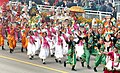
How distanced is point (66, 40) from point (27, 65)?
2379 mm

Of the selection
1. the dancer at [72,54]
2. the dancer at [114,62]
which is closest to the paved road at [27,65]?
the dancer at [72,54]

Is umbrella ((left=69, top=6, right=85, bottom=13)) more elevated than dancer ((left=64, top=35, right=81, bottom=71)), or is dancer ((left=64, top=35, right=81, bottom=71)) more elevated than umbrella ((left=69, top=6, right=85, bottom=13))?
umbrella ((left=69, top=6, right=85, bottom=13))

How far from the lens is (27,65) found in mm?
20672

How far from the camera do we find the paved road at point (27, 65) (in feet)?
64.5

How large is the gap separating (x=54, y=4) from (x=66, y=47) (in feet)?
27.3

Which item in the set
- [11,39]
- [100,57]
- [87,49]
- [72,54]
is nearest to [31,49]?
[11,39]

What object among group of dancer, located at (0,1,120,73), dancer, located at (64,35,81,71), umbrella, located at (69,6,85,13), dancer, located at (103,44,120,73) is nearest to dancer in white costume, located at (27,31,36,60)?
group of dancer, located at (0,1,120,73)

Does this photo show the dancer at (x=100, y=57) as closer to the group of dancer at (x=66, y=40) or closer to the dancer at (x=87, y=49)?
the group of dancer at (x=66, y=40)

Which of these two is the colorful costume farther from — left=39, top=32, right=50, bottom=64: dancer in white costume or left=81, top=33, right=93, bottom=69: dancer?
left=81, top=33, right=93, bottom=69: dancer

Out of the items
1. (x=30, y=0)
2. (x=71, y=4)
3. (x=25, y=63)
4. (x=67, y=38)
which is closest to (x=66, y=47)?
(x=67, y=38)

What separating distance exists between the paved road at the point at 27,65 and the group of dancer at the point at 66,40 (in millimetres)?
319

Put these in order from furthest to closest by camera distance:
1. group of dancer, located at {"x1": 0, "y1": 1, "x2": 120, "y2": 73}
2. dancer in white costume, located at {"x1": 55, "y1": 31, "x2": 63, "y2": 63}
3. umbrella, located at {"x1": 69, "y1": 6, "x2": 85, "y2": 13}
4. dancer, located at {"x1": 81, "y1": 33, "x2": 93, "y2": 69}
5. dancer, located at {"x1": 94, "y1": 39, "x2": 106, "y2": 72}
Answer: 1. umbrella, located at {"x1": 69, "y1": 6, "x2": 85, "y2": 13}
2. dancer in white costume, located at {"x1": 55, "y1": 31, "x2": 63, "y2": 63}
3. dancer, located at {"x1": 81, "y1": 33, "x2": 93, "y2": 69}
4. group of dancer, located at {"x1": 0, "y1": 1, "x2": 120, "y2": 73}
5. dancer, located at {"x1": 94, "y1": 39, "x2": 106, "y2": 72}

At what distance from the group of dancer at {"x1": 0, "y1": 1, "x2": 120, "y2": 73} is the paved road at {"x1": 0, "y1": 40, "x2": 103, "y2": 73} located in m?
0.32

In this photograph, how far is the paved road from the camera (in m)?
19.7
